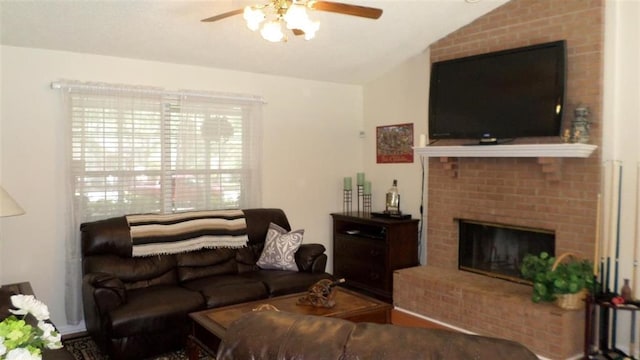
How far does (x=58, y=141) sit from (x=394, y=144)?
3.18 meters

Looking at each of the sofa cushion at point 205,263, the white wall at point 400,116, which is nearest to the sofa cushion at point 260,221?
the sofa cushion at point 205,263

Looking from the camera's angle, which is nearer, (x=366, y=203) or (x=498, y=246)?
(x=498, y=246)

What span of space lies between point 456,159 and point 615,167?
56.0 inches

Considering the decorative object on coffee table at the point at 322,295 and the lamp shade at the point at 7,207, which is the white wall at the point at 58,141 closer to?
the lamp shade at the point at 7,207

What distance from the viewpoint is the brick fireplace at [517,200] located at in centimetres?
353

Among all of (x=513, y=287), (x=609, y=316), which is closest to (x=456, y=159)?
(x=513, y=287)

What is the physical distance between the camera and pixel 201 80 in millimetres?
4566

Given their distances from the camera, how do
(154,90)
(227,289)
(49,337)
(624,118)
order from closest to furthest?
(49,337) < (624,118) < (227,289) < (154,90)

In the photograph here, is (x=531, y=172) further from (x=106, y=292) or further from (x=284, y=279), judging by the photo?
(x=106, y=292)

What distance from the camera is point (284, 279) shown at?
4.02 meters

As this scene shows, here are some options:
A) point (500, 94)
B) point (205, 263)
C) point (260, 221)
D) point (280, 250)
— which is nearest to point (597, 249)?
point (500, 94)

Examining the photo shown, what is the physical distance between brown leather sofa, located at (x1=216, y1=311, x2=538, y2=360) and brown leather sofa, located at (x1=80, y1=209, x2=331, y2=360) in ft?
7.86

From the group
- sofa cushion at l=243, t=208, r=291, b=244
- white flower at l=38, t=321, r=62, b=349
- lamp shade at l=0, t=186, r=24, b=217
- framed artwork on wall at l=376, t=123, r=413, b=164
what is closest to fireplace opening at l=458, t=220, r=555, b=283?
framed artwork on wall at l=376, t=123, r=413, b=164

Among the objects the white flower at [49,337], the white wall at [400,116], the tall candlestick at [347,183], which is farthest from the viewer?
the tall candlestick at [347,183]
